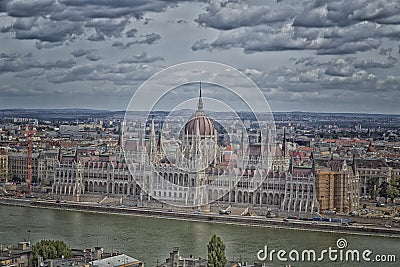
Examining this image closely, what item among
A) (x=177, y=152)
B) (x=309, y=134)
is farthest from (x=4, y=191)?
(x=309, y=134)

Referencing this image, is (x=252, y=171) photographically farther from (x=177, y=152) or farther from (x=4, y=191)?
(x=4, y=191)

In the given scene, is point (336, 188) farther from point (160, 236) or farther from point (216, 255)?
point (216, 255)

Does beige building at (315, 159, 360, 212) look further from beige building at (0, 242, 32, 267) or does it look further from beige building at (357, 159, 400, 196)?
beige building at (0, 242, 32, 267)

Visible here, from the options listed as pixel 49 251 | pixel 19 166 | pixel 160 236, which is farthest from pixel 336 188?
pixel 19 166

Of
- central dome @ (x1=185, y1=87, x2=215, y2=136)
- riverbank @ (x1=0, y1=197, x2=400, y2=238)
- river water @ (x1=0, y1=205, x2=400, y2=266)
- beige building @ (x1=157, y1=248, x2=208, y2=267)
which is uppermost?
central dome @ (x1=185, y1=87, x2=215, y2=136)

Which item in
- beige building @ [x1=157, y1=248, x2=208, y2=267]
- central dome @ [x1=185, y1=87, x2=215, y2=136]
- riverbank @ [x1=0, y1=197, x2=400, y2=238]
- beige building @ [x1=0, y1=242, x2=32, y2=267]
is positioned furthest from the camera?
central dome @ [x1=185, y1=87, x2=215, y2=136]

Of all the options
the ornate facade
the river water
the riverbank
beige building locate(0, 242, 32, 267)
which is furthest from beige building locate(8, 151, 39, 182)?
beige building locate(0, 242, 32, 267)

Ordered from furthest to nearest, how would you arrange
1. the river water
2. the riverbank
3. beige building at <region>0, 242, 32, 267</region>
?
the riverbank → the river water → beige building at <region>0, 242, 32, 267</region>

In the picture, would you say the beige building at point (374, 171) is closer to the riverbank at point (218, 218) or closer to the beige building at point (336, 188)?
the beige building at point (336, 188)
